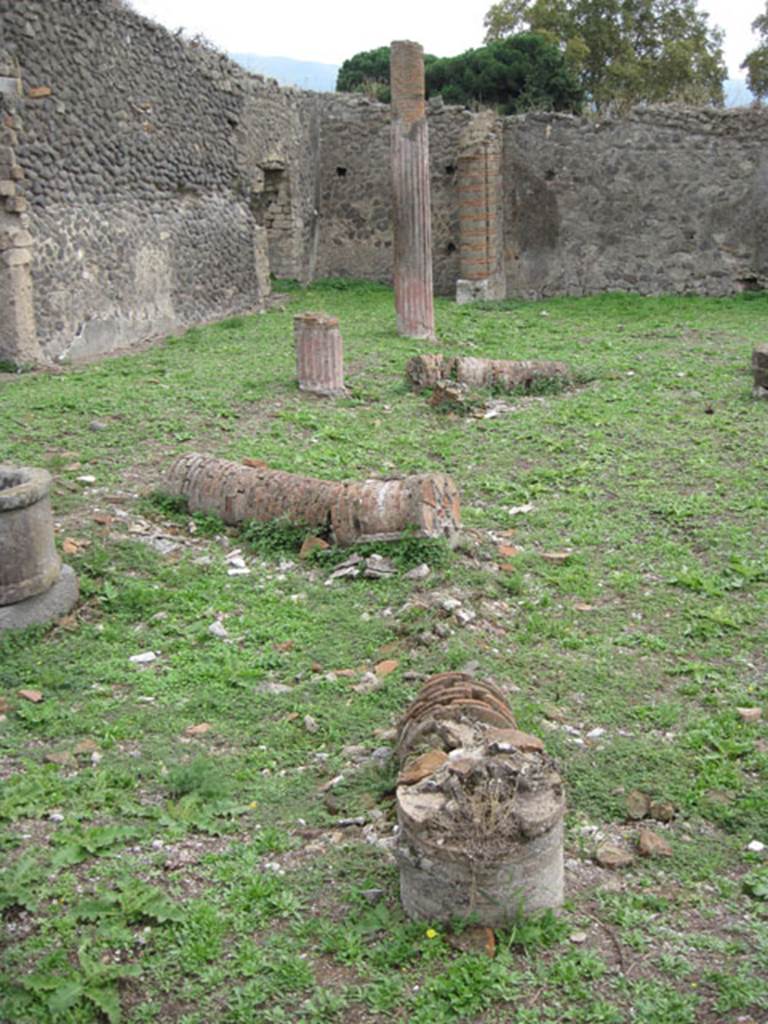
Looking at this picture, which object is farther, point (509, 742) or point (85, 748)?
point (85, 748)

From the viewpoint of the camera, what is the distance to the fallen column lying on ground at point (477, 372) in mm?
10484

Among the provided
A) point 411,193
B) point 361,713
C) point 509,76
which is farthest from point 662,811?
point 509,76

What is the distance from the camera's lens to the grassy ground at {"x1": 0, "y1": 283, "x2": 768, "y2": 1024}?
3.21 meters

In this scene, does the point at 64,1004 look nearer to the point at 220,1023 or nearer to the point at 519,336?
the point at 220,1023

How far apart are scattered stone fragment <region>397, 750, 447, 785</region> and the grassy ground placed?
0.96 ft

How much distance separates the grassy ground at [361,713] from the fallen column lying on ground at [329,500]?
0.22m

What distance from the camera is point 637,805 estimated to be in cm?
412

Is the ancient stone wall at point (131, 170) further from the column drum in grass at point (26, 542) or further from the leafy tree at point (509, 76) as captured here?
the leafy tree at point (509, 76)

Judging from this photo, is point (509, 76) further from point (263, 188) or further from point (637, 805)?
point (637, 805)

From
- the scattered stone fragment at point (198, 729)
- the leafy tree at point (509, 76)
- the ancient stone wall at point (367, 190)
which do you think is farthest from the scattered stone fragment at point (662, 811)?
the leafy tree at point (509, 76)

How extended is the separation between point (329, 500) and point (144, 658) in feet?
5.70

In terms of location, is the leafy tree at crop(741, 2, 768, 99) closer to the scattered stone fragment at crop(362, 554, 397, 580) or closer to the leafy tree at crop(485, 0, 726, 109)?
the leafy tree at crop(485, 0, 726, 109)

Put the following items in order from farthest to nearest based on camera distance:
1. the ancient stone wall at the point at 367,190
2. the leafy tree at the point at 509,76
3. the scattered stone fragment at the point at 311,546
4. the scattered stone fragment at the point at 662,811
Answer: the leafy tree at the point at 509,76 < the ancient stone wall at the point at 367,190 < the scattered stone fragment at the point at 311,546 < the scattered stone fragment at the point at 662,811

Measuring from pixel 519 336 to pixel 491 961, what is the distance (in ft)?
35.8
